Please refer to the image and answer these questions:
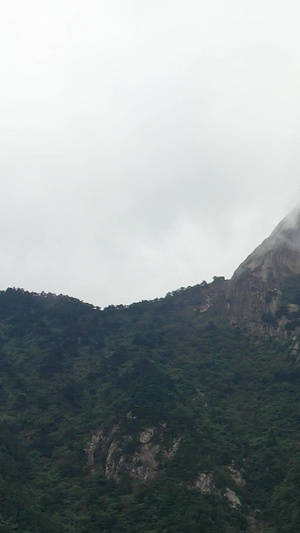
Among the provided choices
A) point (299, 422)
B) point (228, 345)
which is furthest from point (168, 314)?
point (299, 422)

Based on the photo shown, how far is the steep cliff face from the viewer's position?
97062 mm

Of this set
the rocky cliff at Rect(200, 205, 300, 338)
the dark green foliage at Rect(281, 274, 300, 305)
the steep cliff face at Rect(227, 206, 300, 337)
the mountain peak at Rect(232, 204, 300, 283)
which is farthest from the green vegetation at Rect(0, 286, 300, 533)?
the mountain peak at Rect(232, 204, 300, 283)

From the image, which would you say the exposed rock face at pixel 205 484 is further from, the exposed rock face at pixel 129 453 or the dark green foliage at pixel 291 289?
the dark green foliage at pixel 291 289

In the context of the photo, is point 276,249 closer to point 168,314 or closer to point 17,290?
point 168,314

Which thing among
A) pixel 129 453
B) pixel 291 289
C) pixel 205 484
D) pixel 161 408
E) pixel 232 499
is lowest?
pixel 232 499

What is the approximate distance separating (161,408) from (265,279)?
3723 centimetres

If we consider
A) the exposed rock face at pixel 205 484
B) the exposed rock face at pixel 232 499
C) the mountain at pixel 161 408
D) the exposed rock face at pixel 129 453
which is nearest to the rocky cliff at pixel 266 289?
the mountain at pixel 161 408

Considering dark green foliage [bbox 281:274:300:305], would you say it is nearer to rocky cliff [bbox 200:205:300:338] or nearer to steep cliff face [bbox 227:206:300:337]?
rocky cliff [bbox 200:205:300:338]

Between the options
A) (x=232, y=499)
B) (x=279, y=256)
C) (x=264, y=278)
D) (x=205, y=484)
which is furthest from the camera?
(x=279, y=256)

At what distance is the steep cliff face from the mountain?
233 mm

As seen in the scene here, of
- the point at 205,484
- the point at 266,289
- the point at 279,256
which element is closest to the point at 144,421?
the point at 205,484

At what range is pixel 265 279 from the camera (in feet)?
335

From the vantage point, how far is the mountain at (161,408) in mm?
58156

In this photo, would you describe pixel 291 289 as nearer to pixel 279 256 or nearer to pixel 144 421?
pixel 279 256
